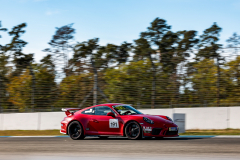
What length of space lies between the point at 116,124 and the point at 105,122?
1.34ft

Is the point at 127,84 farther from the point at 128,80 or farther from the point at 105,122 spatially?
the point at 105,122

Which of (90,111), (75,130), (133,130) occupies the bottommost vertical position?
(75,130)

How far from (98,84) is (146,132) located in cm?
692

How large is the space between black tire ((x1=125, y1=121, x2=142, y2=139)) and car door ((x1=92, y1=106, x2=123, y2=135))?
27cm

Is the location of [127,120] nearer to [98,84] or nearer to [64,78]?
[98,84]

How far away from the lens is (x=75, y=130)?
10375 millimetres

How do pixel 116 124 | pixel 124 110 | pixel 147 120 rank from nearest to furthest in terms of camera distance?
pixel 147 120 → pixel 116 124 → pixel 124 110

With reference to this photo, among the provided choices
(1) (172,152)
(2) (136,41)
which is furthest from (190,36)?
(1) (172,152)

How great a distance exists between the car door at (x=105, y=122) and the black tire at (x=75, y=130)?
22.3 inches

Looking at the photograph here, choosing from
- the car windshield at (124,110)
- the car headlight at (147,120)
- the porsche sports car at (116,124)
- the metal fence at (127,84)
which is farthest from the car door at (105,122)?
the metal fence at (127,84)

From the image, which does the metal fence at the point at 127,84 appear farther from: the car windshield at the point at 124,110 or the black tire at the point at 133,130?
the black tire at the point at 133,130

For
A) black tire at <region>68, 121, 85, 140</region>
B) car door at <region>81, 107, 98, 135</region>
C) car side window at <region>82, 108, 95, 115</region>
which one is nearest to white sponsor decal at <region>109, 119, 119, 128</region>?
car door at <region>81, 107, 98, 135</region>

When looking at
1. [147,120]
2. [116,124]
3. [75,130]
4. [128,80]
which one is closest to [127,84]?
[128,80]

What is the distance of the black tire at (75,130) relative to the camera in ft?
33.4
